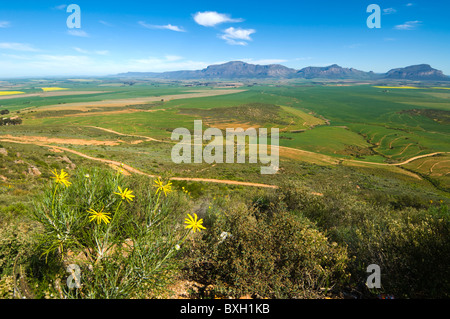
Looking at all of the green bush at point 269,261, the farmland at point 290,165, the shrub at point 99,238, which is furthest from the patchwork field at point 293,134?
the shrub at point 99,238

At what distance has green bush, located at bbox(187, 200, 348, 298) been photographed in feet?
22.5

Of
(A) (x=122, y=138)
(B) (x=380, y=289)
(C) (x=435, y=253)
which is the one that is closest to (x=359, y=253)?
(B) (x=380, y=289)

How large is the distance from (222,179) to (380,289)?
107 ft

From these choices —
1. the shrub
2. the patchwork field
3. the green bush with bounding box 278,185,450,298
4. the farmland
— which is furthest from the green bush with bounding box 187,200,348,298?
the patchwork field

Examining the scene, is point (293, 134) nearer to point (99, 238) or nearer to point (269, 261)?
point (269, 261)

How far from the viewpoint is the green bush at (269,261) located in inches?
271

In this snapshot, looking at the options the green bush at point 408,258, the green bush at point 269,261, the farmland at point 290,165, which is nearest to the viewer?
the green bush at point 269,261

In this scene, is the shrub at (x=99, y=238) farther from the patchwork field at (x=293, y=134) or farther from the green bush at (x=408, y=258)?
the patchwork field at (x=293, y=134)

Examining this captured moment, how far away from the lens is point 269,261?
729cm

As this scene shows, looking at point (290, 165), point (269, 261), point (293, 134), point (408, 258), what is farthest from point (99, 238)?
point (293, 134)

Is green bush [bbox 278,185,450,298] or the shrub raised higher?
the shrub

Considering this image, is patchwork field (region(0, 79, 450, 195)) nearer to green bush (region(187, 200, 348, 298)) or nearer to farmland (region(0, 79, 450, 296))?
farmland (region(0, 79, 450, 296))

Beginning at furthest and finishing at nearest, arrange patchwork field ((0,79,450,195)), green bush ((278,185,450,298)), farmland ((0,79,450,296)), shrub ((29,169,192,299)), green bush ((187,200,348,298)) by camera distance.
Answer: patchwork field ((0,79,450,195))
farmland ((0,79,450,296))
green bush ((278,185,450,298))
green bush ((187,200,348,298))
shrub ((29,169,192,299))
